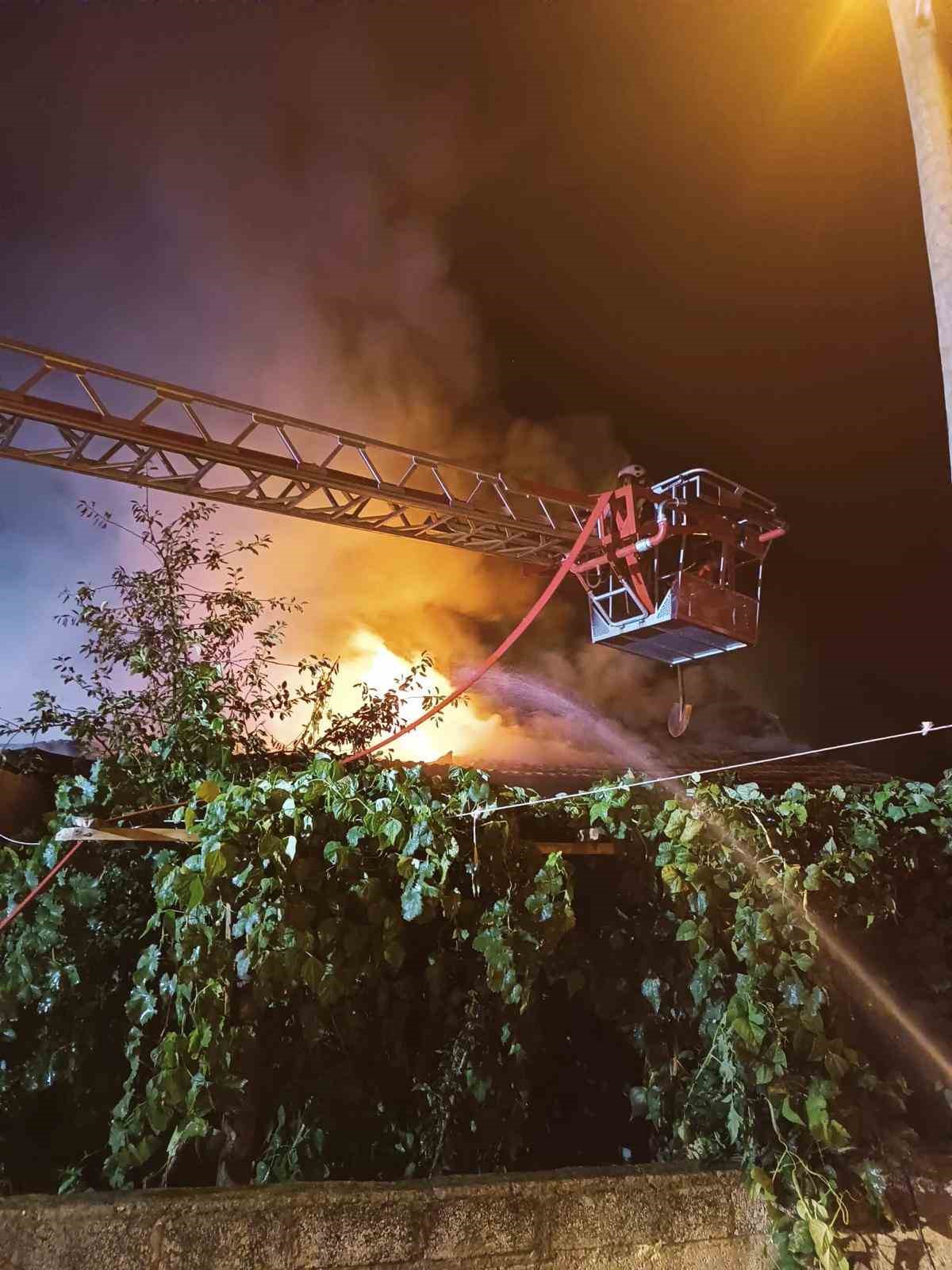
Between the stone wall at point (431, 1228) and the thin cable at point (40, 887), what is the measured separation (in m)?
1.40

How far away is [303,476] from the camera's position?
27.0 ft

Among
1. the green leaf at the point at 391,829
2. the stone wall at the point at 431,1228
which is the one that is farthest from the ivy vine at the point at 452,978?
the stone wall at the point at 431,1228

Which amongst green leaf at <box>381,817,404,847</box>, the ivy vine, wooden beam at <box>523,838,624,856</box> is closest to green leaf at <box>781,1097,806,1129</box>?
the ivy vine

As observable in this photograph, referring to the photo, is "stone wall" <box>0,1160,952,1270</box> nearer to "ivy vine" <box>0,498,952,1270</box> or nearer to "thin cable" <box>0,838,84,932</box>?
"ivy vine" <box>0,498,952,1270</box>

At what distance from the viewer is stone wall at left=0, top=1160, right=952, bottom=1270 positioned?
10.1ft

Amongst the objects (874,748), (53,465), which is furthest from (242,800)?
(874,748)

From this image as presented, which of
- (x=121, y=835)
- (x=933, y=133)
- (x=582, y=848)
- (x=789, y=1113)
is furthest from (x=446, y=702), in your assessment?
(x=933, y=133)

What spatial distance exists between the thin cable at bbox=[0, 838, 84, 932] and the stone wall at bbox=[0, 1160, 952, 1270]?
4.60 feet

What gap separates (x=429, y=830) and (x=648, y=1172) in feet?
5.57

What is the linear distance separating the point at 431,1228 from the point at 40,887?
2.29 meters

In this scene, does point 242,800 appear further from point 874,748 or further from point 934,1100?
point 874,748

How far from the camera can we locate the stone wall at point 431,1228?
10.1 ft

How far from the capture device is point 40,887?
4188mm

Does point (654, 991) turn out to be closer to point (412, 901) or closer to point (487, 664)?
point (412, 901)
